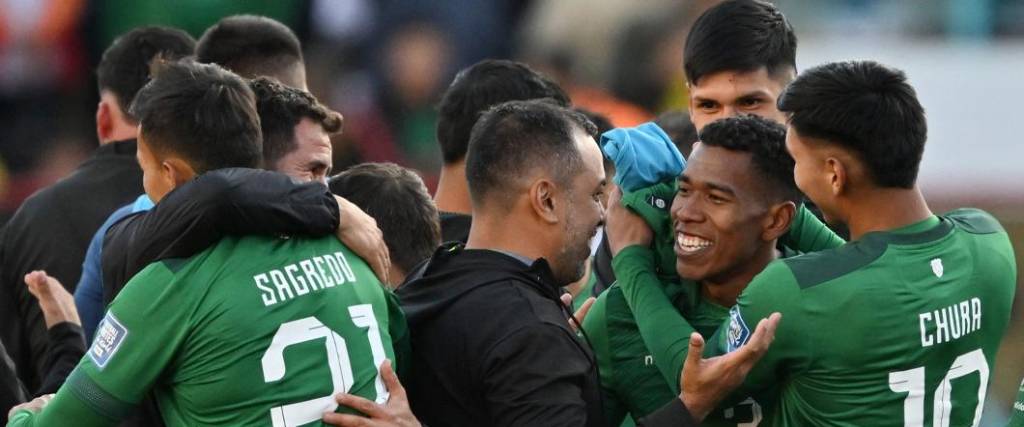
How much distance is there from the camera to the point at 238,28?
616 cm

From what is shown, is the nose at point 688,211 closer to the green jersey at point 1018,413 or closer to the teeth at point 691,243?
the teeth at point 691,243

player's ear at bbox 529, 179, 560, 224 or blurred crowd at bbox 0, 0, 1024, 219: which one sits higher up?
player's ear at bbox 529, 179, 560, 224

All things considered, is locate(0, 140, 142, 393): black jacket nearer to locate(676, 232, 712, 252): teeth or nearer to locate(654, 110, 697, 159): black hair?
locate(654, 110, 697, 159): black hair

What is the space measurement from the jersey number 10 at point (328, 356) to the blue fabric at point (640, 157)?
801 millimetres

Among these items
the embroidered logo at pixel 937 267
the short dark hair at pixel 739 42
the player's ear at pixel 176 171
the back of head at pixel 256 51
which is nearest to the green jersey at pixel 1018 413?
the embroidered logo at pixel 937 267

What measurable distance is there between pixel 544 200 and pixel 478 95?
1.54m

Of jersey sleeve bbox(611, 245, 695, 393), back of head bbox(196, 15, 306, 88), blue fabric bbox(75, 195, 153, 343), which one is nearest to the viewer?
jersey sleeve bbox(611, 245, 695, 393)

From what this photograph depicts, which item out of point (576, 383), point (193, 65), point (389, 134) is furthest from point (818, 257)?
point (389, 134)

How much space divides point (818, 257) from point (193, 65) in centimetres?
162

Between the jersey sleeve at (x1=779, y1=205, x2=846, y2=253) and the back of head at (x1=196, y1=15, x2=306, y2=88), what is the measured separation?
7.48 feet

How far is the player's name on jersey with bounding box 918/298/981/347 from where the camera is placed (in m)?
3.91

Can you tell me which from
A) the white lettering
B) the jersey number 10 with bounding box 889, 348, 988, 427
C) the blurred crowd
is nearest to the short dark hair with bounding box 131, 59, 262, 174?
the white lettering

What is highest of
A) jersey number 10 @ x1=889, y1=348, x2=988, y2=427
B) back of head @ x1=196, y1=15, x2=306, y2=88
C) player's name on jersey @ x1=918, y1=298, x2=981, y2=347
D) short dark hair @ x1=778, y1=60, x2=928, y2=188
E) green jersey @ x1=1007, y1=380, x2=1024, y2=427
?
short dark hair @ x1=778, y1=60, x2=928, y2=188

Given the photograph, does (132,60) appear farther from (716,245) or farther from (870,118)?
(870,118)
